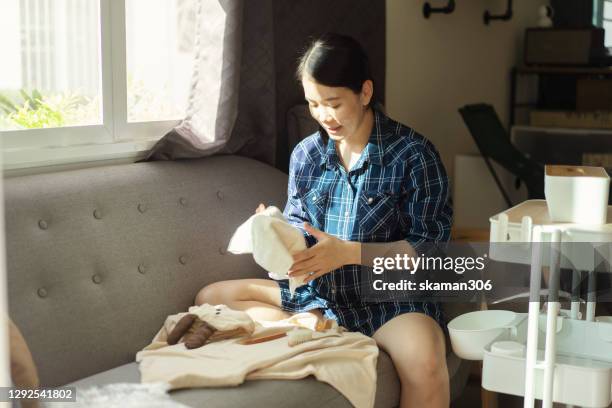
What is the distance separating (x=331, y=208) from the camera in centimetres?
221

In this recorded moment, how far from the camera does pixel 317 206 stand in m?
2.22

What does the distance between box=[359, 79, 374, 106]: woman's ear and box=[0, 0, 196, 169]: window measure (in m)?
0.68

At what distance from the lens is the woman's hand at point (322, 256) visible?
2.00 metres

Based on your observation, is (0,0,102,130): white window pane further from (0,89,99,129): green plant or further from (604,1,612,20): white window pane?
(604,1,612,20): white window pane

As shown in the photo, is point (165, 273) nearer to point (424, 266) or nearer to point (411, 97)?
point (424, 266)

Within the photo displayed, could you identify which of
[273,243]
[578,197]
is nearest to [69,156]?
[273,243]

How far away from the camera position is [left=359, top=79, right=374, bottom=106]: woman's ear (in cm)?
215

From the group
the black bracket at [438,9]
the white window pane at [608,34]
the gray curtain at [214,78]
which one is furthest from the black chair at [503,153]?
the gray curtain at [214,78]

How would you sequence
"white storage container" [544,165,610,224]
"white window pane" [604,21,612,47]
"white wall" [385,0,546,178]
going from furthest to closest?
"white window pane" [604,21,612,47], "white wall" [385,0,546,178], "white storage container" [544,165,610,224]

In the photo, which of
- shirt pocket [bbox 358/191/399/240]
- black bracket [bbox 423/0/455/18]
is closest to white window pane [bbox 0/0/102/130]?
shirt pocket [bbox 358/191/399/240]

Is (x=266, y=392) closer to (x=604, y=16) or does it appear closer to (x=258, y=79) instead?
(x=258, y=79)

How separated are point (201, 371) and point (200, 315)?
0.90 feet

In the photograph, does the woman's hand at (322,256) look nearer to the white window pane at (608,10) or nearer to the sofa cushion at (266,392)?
the sofa cushion at (266,392)

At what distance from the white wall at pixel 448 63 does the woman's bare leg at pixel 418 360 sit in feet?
Result: 5.72
